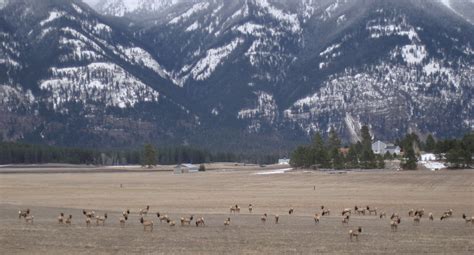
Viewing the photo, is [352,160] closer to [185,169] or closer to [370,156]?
[370,156]

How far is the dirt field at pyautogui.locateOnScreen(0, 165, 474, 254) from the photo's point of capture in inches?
1645

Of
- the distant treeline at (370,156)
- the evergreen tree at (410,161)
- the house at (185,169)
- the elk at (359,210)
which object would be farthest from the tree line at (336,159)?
the elk at (359,210)

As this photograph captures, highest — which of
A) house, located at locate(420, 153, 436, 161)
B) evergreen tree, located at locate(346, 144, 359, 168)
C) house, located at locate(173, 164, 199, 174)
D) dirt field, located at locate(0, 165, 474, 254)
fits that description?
house, located at locate(420, 153, 436, 161)

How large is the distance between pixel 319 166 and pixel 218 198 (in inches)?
3366

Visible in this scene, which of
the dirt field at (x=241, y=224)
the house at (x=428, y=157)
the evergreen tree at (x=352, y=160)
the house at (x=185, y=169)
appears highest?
the house at (x=428, y=157)

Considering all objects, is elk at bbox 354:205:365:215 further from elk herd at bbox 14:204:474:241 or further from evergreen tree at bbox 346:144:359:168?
evergreen tree at bbox 346:144:359:168

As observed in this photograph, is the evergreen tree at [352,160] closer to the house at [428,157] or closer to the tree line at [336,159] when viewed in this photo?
the tree line at [336,159]

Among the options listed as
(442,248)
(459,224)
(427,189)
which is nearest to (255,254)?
(442,248)

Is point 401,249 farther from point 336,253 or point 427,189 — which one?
point 427,189

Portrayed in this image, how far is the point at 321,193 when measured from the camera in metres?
86.2

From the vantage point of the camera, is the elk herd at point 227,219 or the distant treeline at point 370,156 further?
the distant treeline at point 370,156

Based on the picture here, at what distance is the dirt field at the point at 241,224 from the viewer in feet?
137

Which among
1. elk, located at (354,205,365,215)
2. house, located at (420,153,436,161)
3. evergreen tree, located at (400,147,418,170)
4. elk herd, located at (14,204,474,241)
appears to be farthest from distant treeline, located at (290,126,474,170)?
elk, located at (354,205,365,215)

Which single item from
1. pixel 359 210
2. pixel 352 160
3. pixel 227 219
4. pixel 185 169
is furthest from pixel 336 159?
pixel 227 219
